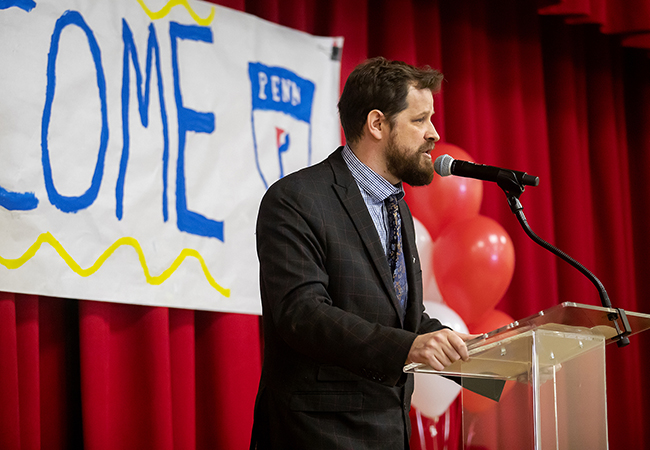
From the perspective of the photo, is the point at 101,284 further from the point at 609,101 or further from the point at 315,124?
the point at 609,101

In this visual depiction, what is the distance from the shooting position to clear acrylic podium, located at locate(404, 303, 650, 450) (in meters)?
1.11

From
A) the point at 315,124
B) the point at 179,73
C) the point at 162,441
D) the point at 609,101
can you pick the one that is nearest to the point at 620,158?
the point at 609,101

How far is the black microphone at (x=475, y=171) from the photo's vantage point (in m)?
1.32

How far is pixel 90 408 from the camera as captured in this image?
2.03m

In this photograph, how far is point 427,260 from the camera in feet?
8.63

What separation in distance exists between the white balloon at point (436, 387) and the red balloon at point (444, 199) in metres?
0.39

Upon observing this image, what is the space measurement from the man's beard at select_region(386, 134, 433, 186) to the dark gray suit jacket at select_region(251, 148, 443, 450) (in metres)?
0.17

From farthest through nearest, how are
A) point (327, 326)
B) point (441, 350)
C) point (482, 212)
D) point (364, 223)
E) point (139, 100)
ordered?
1. point (482, 212)
2. point (139, 100)
3. point (364, 223)
4. point (327, 326)
5. point (441, 350)

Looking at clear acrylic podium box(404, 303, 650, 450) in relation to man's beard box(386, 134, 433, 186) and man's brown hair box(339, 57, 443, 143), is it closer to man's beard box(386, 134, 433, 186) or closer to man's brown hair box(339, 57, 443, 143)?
man's beard box(386, 134, 433, 186)

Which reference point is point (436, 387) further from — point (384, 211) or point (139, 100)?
point (139, 100)

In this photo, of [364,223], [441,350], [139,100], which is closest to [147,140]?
[139,100]

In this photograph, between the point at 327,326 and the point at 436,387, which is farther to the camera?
the point at 436,387

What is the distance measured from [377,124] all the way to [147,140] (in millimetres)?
968

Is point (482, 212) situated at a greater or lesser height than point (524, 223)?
greater
